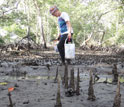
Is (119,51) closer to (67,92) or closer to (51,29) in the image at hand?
(67,92)

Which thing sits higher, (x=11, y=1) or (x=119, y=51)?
(x=11, y=1)

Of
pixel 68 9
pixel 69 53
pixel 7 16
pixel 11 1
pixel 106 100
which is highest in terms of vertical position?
pixel 68 9

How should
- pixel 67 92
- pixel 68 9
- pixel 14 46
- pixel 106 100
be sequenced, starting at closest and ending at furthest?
pixel 106 100
pixel 67 92
pixel 14 46
pixel 68 9

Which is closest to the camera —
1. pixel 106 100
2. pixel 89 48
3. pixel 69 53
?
pixel 106 100

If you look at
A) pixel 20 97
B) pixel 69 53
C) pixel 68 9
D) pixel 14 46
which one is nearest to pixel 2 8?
pixel 14 46

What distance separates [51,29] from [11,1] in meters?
38.4

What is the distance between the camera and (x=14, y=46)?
9672 millimetres

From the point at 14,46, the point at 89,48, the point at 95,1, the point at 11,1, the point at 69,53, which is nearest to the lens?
the point at 69,53

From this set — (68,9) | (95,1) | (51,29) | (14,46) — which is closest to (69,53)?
(14,46)

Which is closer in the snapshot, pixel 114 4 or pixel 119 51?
pixel 119 51

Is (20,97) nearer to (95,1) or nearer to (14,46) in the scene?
(14,46)

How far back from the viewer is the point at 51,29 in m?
50.3

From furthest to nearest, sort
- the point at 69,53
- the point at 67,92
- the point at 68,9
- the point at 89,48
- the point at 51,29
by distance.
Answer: the point at 51,29
the point at 68,9
the point at 89,48
the point at 69,53
the point at 67,92

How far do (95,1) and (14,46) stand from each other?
7.28 m
